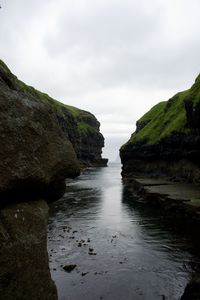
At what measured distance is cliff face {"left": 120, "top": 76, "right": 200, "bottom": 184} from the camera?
8169 cm

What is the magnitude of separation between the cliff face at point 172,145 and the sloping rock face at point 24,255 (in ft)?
226

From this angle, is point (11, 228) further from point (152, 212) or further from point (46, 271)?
point (152, 212)

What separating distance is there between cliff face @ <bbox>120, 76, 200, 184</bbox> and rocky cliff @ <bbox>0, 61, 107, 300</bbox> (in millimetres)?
68101

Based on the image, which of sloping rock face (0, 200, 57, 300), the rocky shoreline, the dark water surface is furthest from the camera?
the rocky shoreline

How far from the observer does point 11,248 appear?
10.1 meters

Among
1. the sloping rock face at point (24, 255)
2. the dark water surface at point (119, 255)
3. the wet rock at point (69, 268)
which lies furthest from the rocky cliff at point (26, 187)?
the wet rock at point (69, 268)

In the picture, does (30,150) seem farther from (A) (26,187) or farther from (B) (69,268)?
(B) (69,268)

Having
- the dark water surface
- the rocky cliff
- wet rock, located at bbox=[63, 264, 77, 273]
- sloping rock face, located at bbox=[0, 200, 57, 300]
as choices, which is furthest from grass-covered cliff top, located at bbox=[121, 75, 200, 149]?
sloping rock face, located at bbox=[0, 200, 57, 300]

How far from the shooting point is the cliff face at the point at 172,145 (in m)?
81.7

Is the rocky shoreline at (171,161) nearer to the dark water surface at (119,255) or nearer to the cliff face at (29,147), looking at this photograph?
the dark water surface at (119,255)

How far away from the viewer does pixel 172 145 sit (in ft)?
317

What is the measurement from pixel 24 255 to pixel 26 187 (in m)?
2.35

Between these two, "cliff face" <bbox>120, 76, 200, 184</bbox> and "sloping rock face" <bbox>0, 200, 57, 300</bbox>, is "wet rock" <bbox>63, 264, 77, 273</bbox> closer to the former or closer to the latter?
"sloping rock face" <bbox>0, 200, 57, 300</bbox>

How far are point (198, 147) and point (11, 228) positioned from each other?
72800mm
